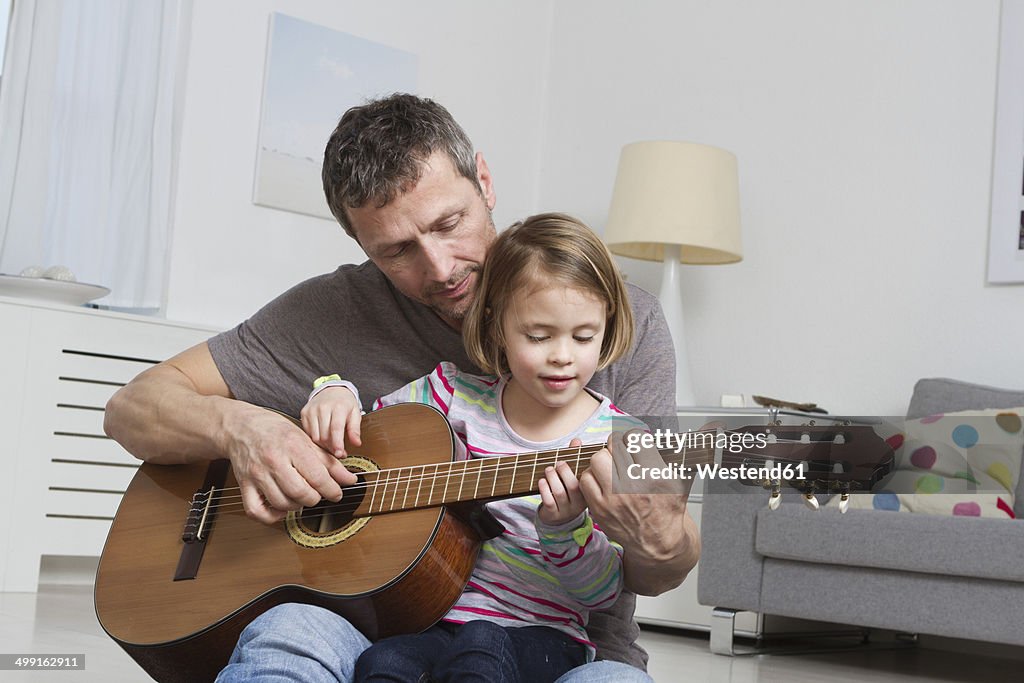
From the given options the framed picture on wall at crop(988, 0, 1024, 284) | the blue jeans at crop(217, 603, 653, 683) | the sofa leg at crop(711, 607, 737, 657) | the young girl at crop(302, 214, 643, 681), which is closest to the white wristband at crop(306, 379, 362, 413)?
the young girl at crop(302, 214, 643, 681)

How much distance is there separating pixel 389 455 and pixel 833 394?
2.66m

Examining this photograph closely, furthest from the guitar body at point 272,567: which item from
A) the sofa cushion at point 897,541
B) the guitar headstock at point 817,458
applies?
the sofa cushion at point 897,541

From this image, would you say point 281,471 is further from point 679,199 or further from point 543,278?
point 679,199

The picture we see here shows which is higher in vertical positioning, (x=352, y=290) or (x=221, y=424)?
(x=352, y=290)

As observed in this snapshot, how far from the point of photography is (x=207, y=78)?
12.7ft

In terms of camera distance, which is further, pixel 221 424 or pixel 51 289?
pixel 51 289

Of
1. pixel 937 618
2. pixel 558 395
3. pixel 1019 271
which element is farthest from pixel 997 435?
pixel 558 395

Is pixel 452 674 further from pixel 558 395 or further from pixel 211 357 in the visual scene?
pixel 211 357

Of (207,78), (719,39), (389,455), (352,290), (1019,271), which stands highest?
(719,39)

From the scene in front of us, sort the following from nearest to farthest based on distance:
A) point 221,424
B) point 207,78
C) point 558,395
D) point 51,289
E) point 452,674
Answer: point 452,674
point 558,395
point 221,424
point 51,289
point 207,78

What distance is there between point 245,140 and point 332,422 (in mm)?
2778

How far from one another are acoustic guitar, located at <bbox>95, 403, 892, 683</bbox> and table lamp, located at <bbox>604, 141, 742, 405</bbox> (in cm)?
241

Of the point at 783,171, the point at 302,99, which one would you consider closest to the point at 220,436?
the point at 302,99

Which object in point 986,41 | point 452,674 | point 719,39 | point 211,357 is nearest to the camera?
point 452,674
